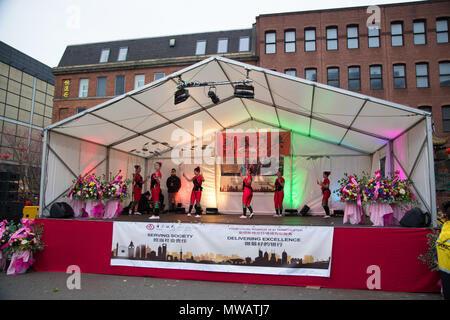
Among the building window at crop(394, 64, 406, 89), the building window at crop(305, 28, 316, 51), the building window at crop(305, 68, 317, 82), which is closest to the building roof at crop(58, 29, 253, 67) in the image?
the building window at crop(305, 28, 316, 51)

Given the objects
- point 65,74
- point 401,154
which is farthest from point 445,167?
point 65,74

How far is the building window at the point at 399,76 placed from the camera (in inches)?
733

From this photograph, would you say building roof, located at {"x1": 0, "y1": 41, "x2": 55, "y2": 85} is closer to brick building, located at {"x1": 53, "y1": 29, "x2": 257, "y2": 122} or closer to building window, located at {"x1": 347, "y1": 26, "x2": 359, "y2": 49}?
brick building, located at {"x1": 53, "y1": 29, "x2": 257, "y2": 122}

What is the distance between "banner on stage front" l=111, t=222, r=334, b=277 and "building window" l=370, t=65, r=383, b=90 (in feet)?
55.2

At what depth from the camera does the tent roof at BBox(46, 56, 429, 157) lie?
6867mm

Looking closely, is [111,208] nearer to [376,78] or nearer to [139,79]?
[139,79]

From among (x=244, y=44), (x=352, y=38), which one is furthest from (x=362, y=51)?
(x=244, y=44)

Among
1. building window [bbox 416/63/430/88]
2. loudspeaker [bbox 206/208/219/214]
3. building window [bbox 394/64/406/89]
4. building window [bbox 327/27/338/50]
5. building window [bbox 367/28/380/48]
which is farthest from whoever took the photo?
building window [bbox 327/27/338/50]

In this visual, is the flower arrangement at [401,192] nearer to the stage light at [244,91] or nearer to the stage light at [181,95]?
the stage light at [244,91]

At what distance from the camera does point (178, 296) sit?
4703 millimetres

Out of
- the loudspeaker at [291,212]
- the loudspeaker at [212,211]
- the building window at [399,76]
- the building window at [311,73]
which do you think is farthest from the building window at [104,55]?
the building window at [399,76]

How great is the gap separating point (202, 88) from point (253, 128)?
15.0 ft

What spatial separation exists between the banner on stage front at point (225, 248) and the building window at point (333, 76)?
1643 centimetres

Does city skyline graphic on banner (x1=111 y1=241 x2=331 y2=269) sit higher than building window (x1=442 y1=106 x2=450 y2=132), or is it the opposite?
building window (x1=442 y1=106 x2=450 y2=132)
